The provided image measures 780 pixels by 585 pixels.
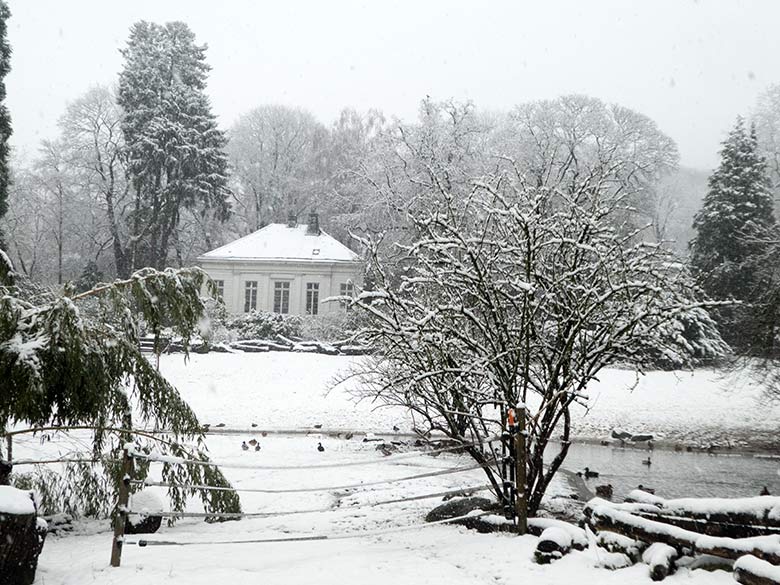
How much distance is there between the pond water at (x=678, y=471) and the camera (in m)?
11.1

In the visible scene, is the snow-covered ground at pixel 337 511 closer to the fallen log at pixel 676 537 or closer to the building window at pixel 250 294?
the fallen log at pixel 676 537

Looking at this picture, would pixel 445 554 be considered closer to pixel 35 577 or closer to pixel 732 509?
pixel 732 509

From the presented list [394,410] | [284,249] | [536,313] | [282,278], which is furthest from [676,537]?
[284,249]

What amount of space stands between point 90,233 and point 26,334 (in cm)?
3748

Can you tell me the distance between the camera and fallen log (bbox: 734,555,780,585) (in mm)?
3898

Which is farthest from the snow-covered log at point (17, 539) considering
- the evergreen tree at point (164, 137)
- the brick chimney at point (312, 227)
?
the evergreen tree at point (164, 137)

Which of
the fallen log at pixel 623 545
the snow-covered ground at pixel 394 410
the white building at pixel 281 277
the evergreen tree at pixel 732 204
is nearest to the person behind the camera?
the fallen log at pixel 623 545

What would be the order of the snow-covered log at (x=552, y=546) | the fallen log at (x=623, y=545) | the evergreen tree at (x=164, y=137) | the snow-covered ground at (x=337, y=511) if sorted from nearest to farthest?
the snow-covered ground at (x=337, y=511), the fallen log at (x=623, y=545), the snow-covered log at (x=552, y=546), the evergreen tree at (x=164, y=137)

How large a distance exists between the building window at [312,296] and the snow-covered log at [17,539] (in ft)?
95.3

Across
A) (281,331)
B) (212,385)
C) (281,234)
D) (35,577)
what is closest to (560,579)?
(35,577)

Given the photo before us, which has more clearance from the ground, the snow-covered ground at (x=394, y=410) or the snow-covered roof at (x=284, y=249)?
the snow-covered roof at (x=284, y=249)

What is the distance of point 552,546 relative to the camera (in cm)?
495

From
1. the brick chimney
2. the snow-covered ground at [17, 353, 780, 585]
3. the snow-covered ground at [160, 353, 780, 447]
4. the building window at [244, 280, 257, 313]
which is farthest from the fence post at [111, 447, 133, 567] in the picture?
the brick chimney

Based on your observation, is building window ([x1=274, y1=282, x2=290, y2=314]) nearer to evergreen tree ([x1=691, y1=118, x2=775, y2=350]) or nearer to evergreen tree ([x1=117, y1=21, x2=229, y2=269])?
evergreen tree ([x1=117, y1=21, x2=229, y2=269])
